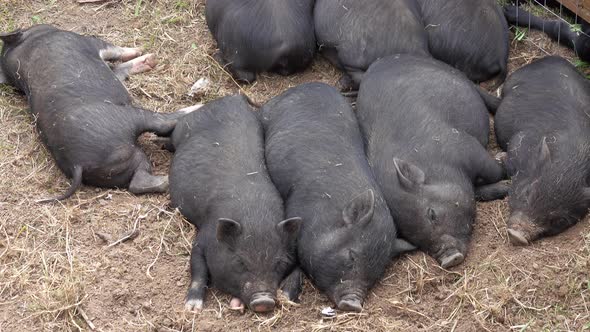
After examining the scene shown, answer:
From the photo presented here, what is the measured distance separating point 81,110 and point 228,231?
163 centimetres

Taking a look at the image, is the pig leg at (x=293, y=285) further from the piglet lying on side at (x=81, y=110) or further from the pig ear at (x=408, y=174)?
the piglet lying on side at (x=81, y=110)

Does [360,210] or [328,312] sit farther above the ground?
[360,210]

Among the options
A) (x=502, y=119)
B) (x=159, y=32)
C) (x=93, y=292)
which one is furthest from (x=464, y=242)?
(x=159, y=32)

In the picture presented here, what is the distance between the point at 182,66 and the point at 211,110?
1087 mm

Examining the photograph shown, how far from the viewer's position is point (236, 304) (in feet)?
17.7

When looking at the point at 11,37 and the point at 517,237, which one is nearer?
the point at 517,237

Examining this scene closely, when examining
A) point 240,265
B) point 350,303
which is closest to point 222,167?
point 240,265

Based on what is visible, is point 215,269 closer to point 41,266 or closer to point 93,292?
point 93,292

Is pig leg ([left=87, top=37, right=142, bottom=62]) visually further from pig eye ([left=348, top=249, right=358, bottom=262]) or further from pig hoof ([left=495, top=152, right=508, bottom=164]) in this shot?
pig hoof ([left=495, top=152, right=508, bottom=164])

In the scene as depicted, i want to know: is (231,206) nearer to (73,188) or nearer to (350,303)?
(350,303)

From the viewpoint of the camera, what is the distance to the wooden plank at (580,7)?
693cm

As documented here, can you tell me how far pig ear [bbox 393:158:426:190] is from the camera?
18.8 feet

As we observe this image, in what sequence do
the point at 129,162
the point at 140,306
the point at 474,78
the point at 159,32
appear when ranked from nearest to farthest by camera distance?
the point at 140,306, the point at 129,162, the point at 474,78, the point at 159,32

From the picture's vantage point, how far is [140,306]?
5.42 m
